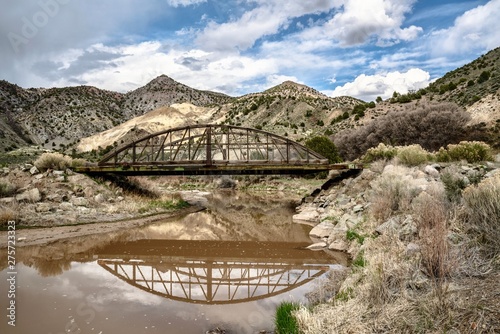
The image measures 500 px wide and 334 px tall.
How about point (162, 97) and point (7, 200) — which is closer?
point (7, 200)

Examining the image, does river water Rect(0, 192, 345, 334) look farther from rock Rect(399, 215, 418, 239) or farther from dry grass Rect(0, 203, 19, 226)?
dry grass Rect(0, 203, 19, 226)

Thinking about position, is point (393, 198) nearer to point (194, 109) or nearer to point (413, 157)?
point (413, 157)

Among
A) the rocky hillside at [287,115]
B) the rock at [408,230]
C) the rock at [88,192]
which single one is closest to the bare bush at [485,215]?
the rock at [408,230]

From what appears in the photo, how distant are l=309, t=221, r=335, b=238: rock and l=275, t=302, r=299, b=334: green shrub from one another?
818 cm

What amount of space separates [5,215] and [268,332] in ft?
44.6

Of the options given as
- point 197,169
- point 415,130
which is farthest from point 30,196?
point 415,130

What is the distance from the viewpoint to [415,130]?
34656mm

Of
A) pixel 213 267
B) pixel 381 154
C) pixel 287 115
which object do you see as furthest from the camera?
pixel 287 115

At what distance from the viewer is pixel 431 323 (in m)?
4.62

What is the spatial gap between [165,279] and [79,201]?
11267 millimetres

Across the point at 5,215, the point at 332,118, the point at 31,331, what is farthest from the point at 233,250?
the point at 332,118

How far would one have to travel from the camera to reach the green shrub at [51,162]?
21.5m

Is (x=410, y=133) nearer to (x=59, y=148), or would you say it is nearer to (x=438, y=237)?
(x=438, y=237)

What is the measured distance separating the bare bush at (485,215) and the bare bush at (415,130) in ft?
89.0
